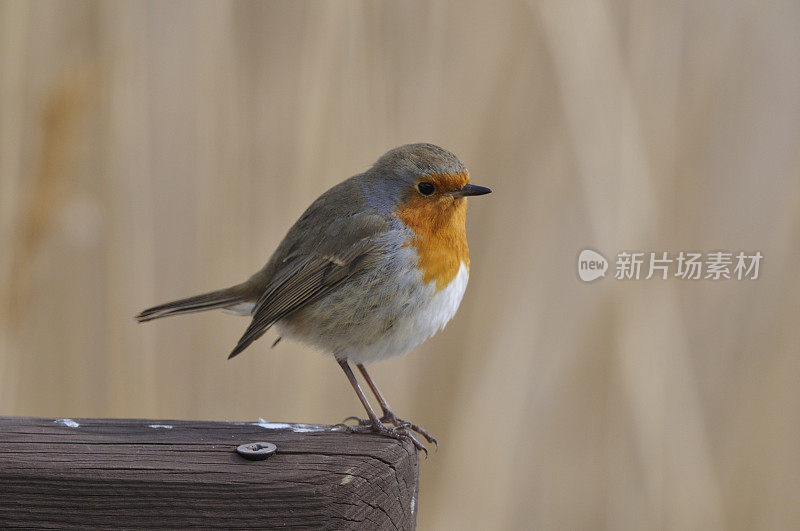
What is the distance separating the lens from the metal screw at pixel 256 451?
1.44 metres

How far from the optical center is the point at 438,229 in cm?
238

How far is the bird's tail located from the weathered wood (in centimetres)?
90

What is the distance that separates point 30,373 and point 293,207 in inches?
37.1

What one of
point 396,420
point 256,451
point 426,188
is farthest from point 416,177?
point 256,451

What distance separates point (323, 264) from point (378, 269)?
17 cm

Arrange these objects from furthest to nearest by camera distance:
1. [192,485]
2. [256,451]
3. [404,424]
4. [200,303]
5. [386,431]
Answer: [200,303]
[404,424]
[386,431]
[256,451]
[192,485]

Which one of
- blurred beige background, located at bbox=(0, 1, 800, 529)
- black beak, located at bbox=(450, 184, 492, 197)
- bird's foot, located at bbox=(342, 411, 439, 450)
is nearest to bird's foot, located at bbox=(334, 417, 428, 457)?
bird's foot, located at bbox=(342, 411, 439, 450)

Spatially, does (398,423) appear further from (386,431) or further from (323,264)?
(323,264)

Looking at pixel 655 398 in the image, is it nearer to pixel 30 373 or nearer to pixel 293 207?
pixel 293 207

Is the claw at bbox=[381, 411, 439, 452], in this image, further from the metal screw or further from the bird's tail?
the metal screw

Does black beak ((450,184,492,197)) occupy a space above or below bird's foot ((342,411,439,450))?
above

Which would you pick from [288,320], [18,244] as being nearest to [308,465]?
[288,320]

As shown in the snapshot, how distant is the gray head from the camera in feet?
7.57

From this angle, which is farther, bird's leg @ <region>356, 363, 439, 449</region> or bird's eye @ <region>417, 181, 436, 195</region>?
bird's eye @ <region>417, 181, 436, 195</region>
